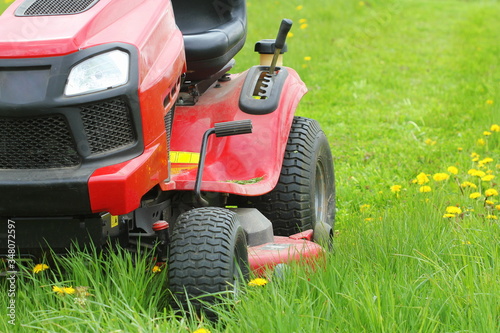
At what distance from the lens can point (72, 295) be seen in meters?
2.21

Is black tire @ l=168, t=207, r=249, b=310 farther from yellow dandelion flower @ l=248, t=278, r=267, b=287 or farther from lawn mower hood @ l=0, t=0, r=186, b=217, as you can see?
lawn mower hood @ l=0, t=0, r=186, b=217

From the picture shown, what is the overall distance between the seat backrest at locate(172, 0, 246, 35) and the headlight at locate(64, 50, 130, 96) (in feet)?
3.79

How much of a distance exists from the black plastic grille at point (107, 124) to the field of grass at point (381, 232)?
1.17ft

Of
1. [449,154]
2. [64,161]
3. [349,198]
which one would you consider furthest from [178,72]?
[449,154]

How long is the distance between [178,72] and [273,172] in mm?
546

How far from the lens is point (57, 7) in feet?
7.39

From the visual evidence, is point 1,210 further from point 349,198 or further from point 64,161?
point 349,198

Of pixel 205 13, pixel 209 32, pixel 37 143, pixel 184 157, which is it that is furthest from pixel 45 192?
pixel 205 13

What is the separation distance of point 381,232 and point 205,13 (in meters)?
1.22

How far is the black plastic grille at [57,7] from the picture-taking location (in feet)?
7.31

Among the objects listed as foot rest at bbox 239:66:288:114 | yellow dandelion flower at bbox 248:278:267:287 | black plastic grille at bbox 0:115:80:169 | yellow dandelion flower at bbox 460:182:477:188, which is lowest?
yellow dandelion flower at bbox 460:182:477:188

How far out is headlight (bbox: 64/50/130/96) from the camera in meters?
2.05

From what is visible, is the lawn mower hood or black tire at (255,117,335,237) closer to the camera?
the lawn mower hood

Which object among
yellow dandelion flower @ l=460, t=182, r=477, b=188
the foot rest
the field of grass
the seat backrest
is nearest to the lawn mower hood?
the field of grass
